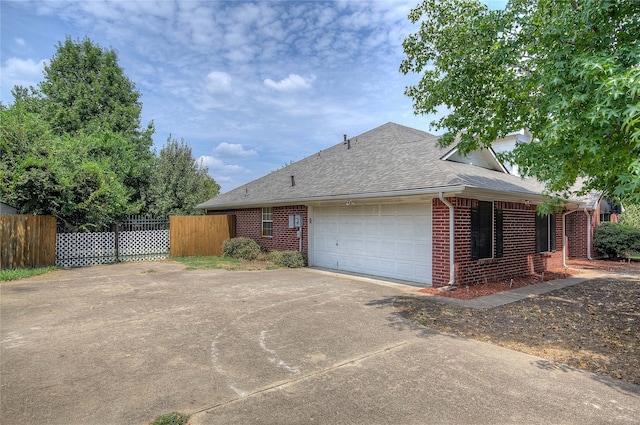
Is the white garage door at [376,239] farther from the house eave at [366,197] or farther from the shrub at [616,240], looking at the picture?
the shrub at [616,240]

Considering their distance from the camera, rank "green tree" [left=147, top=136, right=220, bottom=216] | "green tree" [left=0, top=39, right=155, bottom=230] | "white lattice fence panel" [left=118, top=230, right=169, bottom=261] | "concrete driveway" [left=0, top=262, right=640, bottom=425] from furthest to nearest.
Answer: "green tree" [left=147, top=136, right=220, bottom=216]
"white lattice fence panel" [left=118, top=230, right=169, bottom=261]
"green tree" [left=0, top=39, right=155, bottom=230]
"concrete driveway" [left=0, top=262, right=640, bottom=425]

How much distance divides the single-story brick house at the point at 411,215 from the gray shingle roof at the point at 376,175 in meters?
0.05

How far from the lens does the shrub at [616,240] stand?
15.7 m

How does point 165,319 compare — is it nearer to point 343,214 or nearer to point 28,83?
point 343,214

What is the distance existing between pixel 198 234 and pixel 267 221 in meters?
3.48

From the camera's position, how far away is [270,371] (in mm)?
4008

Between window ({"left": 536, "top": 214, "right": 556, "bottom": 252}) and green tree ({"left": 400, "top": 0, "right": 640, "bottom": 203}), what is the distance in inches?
218

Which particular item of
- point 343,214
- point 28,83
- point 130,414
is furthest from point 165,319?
point 28,83

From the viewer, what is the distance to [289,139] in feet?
74.2

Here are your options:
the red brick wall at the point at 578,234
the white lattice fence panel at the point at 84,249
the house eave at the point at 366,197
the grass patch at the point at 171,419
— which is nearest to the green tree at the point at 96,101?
the white lattice fence panel at the point at 84,249

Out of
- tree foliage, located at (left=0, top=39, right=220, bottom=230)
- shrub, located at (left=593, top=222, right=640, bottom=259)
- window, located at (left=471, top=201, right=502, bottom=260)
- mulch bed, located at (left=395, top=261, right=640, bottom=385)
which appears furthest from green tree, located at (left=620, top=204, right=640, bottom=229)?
tree foliage, located at (left=0, top=39, right=220, bottom=230)

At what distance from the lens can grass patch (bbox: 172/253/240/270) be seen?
12.9 metres

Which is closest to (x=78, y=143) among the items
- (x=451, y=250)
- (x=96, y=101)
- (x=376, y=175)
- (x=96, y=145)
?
Result: (x=96, y=145)

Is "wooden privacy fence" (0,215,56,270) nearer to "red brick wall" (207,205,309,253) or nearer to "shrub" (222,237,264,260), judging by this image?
"shrub" (222,237,264,260)
